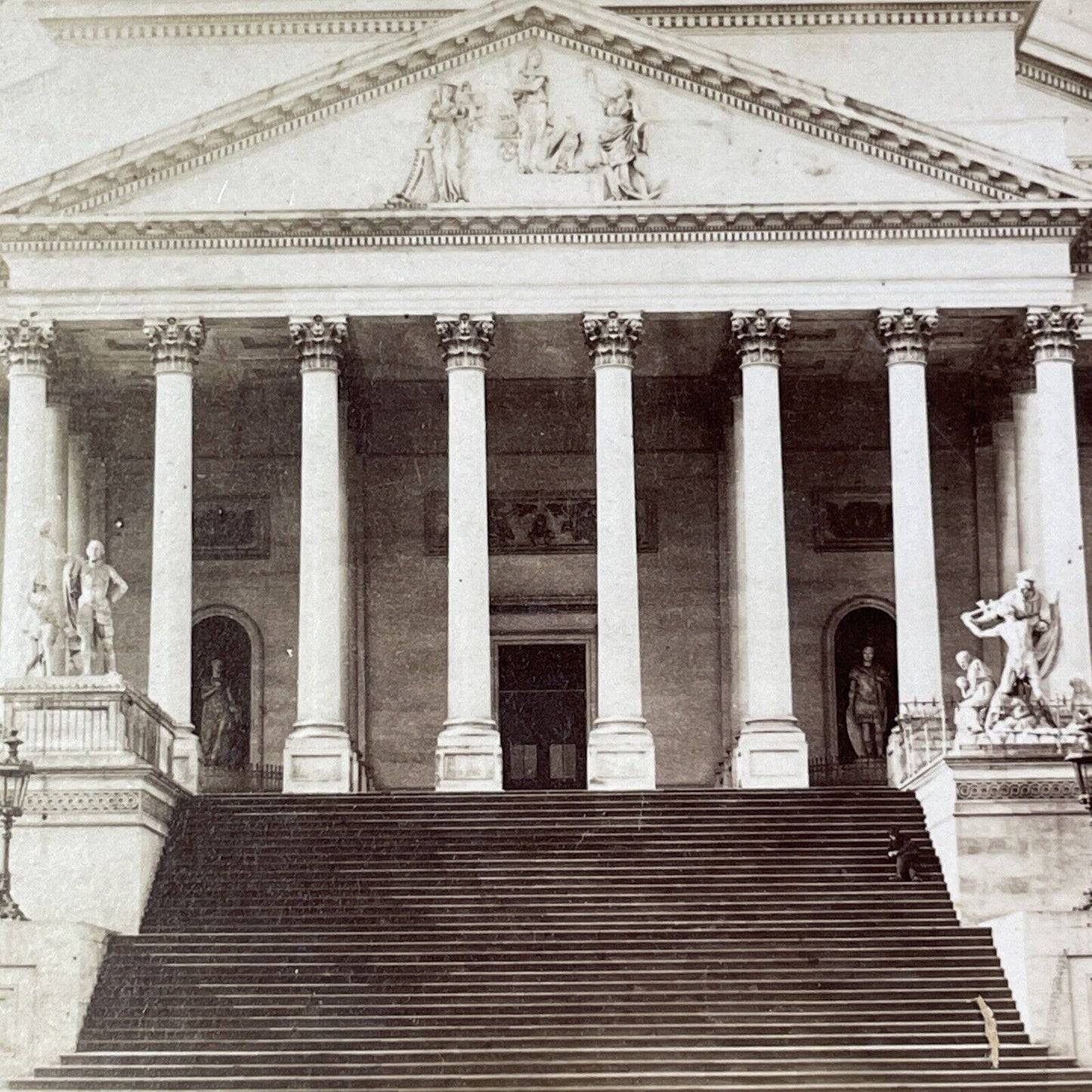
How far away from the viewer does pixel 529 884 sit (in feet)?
98.8

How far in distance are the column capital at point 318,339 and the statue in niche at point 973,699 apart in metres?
12.3

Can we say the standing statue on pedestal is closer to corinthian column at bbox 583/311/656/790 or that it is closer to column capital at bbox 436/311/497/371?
column capital at bbox 436/311/497/371

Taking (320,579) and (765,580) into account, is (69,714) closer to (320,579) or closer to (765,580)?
(320,579)

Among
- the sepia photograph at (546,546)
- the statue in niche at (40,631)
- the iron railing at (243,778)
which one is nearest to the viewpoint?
Answer: the sepia photograph at (546,546)

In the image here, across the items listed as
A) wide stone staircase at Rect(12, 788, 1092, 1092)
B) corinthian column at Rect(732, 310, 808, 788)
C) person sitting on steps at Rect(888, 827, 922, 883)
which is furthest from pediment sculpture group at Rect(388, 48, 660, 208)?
person sitting on steps at Rect(888, 827, 922, 883)

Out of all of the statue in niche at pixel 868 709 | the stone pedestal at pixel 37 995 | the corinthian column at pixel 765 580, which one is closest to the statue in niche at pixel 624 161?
the corinthian column at pixel 765 580

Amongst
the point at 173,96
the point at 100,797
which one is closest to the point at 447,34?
the point at 173,96

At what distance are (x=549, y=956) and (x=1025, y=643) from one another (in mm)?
8860

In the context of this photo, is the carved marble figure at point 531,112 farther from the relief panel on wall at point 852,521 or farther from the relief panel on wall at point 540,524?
the relief panel on wall at point 852,521

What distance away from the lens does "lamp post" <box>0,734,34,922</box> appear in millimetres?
26703

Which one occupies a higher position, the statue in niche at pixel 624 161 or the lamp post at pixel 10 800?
the statue in niche at pixel 624 161

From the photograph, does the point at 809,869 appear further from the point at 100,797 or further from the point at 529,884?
the point at 100,797

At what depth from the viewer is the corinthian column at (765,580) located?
36188mm

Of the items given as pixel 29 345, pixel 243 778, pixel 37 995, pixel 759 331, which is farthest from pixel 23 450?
pixel 37 995
